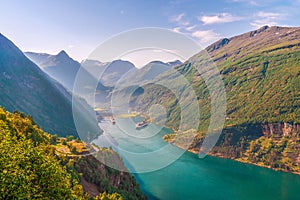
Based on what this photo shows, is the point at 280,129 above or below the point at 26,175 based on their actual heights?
above

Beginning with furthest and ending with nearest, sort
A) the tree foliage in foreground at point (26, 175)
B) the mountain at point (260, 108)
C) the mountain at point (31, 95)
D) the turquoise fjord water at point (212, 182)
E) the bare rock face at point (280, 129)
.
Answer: the bare rock face at point (280, 129) < the mountain at point (260, 108) < the mountain at point (31, 95) < the turquoise fjord water at point (212, 182) < the tree foliage in foreground at point (26, 175)

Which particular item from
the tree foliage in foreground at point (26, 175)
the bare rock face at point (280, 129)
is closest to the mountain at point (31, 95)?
the bare rock face at point (280, 129)

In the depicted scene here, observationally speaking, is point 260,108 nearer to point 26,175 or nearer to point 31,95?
point 31,95

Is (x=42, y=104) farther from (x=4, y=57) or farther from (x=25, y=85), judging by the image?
(x=4, y=57)

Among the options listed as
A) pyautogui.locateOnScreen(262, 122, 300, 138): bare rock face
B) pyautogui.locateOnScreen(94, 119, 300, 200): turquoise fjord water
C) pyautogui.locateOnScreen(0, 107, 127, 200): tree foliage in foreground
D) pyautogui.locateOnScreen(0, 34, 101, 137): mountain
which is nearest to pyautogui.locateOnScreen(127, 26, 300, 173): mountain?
pyautogui.locateOnScreen(262, 122, 300, 138): bare rock face

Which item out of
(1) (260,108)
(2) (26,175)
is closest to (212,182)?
(2) (26,175)

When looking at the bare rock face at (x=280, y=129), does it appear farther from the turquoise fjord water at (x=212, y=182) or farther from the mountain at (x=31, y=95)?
the mountain at (x=31, y=95)

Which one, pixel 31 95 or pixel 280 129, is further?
pixel 280 129

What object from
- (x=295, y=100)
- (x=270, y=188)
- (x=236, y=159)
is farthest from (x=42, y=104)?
(x=295, y=100)
